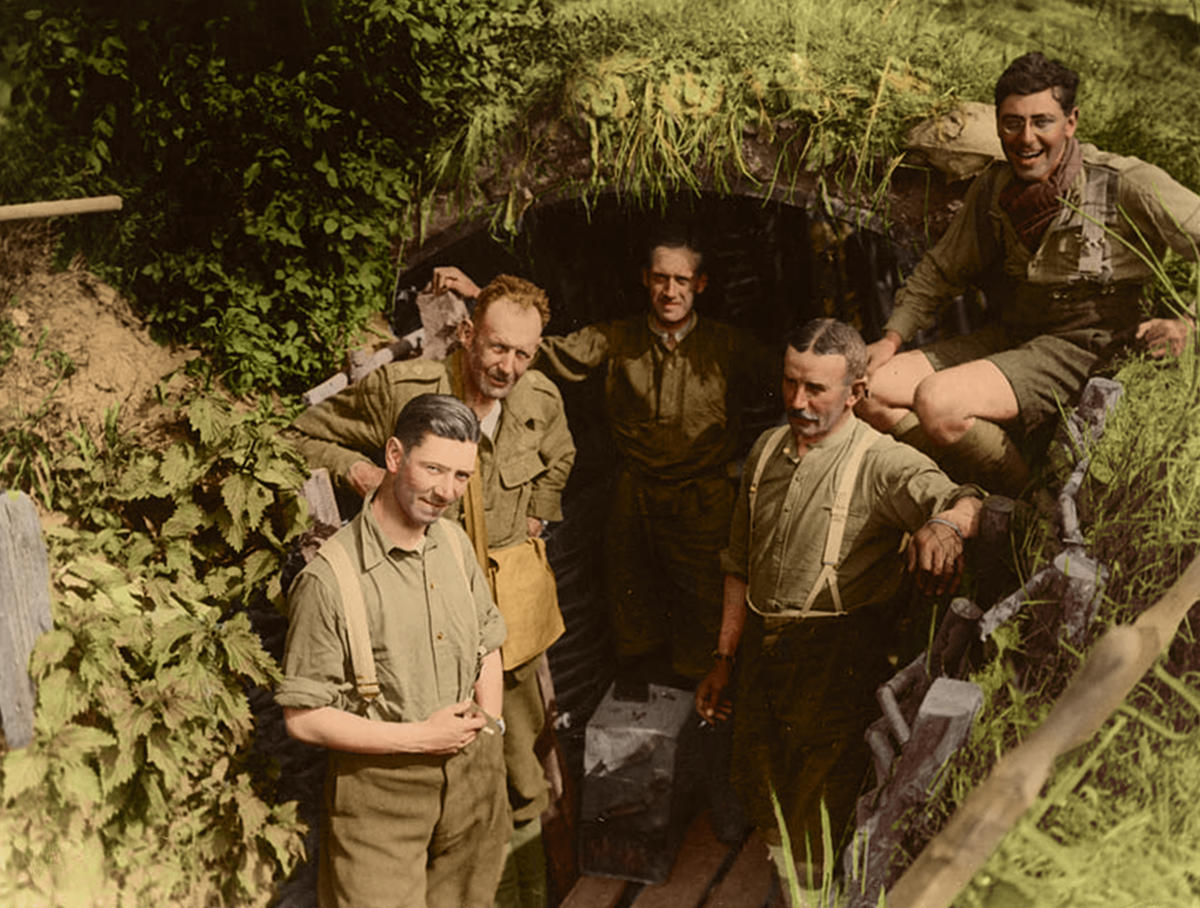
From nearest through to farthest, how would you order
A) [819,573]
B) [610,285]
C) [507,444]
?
1. [819,573]
2. [507,444]
3. [610,285]

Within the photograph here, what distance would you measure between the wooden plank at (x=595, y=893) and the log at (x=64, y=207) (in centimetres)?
436

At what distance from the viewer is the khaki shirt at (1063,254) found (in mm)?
4559

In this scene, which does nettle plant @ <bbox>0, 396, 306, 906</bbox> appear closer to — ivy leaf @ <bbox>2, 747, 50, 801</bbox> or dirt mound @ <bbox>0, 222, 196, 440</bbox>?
ivy leaf @ <bbox>2, 747, 50, 801</bbox>

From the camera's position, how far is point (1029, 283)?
4.96m

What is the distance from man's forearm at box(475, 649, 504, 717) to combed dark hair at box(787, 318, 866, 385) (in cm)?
185

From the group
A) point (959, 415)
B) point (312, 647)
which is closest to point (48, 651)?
point (312, 647)

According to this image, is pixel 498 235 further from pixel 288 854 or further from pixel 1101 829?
pixel 1101 829

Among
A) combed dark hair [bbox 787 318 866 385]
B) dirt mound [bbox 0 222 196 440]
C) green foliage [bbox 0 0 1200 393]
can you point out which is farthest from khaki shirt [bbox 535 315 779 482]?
dirt mound [bbox 0 222 196 440]

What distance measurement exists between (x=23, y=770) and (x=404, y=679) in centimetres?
140

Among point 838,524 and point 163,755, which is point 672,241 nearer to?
point 838,524

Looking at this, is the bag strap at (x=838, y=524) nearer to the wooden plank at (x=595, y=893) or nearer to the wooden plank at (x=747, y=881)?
the wooden plank at (x=747, y=881)

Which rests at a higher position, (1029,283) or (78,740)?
(1029,283)

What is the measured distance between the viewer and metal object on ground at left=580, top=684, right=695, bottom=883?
6.15m

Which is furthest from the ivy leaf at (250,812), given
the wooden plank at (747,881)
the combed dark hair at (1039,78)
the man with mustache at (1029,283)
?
the combed dark hair at (1039,78)
